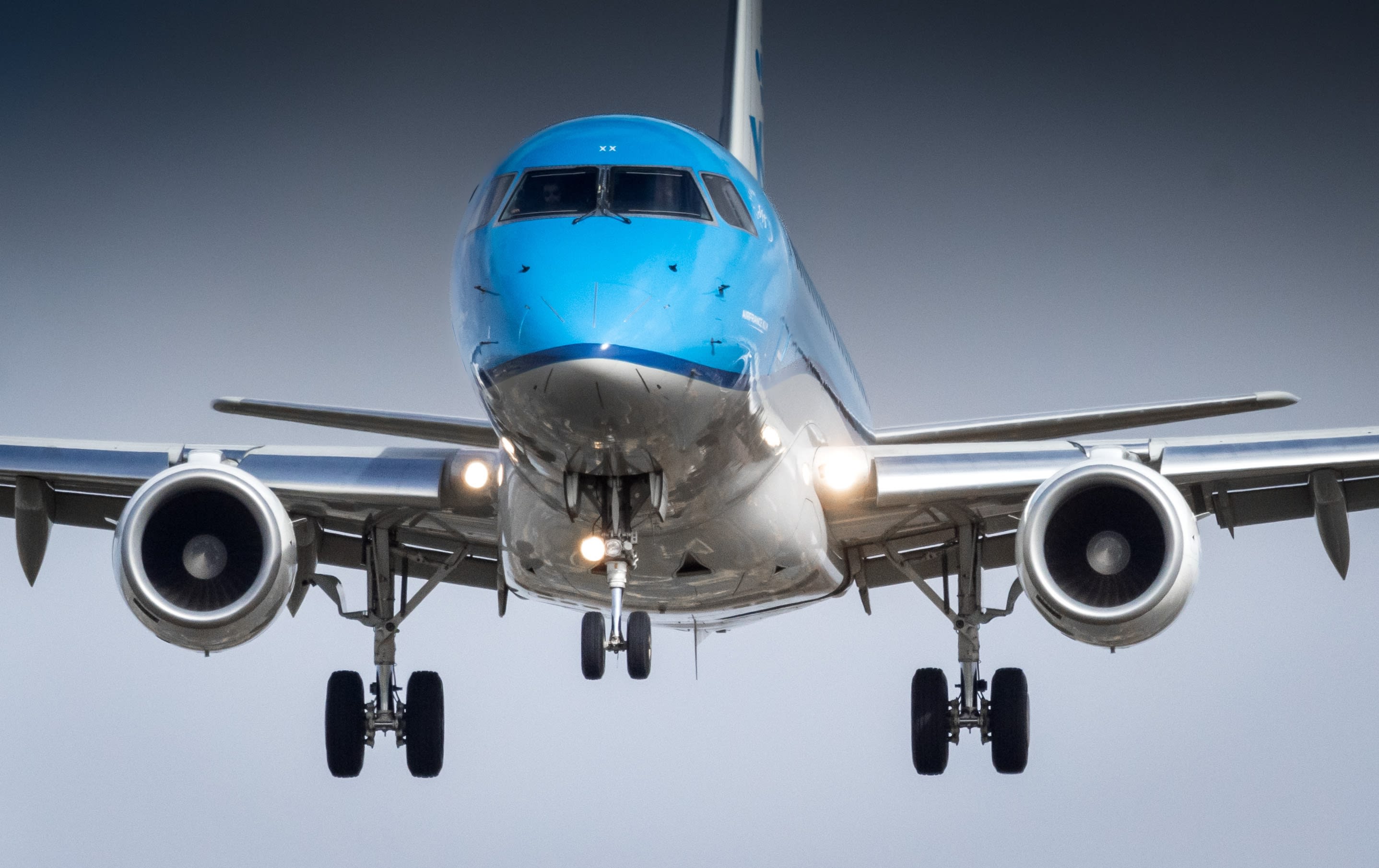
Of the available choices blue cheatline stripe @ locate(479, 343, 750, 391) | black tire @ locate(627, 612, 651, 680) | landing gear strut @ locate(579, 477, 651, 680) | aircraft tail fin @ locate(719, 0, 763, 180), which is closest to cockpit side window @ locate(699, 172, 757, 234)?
blue cheatline stripe @ locate(479, 343, 750, 391)

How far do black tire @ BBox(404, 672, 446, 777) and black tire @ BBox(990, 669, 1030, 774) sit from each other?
21.0ft

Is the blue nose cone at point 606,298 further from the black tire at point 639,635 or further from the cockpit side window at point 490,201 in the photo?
the black tire at point 639,635

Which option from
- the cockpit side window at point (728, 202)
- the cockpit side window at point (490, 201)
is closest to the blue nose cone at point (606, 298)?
the cockpit side window at point (490, 201)

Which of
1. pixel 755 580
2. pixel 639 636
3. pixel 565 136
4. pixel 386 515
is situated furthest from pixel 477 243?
pixel 386 515

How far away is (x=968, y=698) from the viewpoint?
20.9 meters

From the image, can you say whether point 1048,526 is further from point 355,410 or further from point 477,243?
point 355,410

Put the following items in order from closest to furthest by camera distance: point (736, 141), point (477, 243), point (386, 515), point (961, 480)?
point (477, 243) < point (961, 480) < point (386, 515) < point (736, 141)

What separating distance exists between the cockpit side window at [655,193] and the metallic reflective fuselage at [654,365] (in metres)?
0.10

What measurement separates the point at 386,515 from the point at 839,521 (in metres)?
4.86

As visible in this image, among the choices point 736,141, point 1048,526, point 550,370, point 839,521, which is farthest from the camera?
point 736,141

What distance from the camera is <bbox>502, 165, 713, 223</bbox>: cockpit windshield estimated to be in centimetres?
1288

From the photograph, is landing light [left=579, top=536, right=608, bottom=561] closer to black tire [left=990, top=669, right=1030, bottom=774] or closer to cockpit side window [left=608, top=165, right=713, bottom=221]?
cockpit side window [left=608, top=165, right=713, bottom=221]

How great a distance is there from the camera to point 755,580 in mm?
16984

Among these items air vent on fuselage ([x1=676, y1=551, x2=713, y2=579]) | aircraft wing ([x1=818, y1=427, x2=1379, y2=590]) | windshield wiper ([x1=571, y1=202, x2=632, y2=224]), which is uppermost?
windshield wiper ([x1=571, y1=202, x2=632, y2=224])
